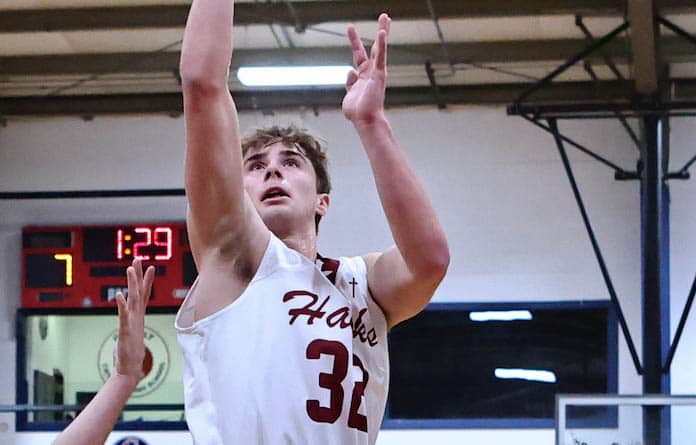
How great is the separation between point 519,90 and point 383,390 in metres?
9.71

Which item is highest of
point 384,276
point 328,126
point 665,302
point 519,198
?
point 328,126

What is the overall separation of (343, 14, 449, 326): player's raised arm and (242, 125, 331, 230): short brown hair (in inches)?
10.8

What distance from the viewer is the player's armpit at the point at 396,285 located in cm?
252

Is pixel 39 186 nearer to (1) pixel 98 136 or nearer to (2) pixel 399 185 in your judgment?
(1) pixel 98 136

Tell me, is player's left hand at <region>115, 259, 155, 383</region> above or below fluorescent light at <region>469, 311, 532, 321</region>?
below

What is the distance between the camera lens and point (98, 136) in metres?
12.8

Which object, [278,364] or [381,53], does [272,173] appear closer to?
[381,53]

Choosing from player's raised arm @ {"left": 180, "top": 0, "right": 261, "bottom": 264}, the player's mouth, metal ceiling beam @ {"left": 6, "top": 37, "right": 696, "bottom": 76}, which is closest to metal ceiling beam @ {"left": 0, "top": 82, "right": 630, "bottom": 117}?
metal ceiling beam @ {"left": 6, "top": 37, "right": 696, "bottom": 76}

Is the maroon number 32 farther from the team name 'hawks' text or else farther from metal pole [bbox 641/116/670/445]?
metal pole [bbox 641/116/670/445]

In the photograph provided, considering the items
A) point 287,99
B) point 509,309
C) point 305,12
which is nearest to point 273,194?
point 305,12

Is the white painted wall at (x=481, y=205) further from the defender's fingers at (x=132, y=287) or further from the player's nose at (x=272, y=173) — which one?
the player's nose at (x=272, y=173)

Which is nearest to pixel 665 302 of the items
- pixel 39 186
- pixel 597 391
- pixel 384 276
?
pixel 597 391

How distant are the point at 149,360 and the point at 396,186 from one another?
10185 millimetres

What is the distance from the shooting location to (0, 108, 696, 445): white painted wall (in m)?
11.8
